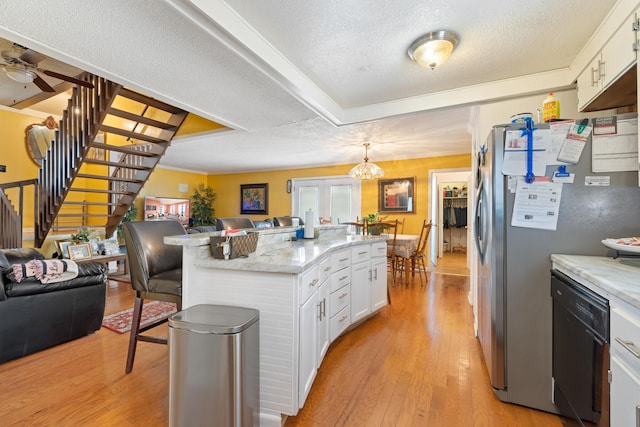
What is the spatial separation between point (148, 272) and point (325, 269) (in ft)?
4.01

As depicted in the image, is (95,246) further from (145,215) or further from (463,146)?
(463,146)

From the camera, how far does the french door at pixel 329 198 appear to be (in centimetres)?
648

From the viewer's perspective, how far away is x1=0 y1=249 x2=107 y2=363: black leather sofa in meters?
2.03

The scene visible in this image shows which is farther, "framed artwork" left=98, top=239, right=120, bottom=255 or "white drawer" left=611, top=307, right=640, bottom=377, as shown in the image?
"framed artwork" left=98, top=239, right=120, bottom=255

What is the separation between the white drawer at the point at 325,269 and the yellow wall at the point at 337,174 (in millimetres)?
4086

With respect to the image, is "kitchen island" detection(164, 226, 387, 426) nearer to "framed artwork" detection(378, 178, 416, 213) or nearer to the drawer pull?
the drawer pull

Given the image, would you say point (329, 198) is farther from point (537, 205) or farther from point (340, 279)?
point (537, 205)

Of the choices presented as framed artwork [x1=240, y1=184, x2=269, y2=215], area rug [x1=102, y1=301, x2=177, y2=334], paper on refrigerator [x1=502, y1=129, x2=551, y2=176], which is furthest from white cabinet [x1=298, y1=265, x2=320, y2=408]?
framed artwork [x1=240, y1=184, x2=269, y2=215]

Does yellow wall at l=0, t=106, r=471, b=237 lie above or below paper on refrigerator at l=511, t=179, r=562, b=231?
above

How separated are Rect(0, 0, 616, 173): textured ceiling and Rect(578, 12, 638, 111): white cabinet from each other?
22cm

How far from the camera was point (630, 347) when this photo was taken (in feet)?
2.94

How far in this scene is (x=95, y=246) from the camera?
14.0 ft

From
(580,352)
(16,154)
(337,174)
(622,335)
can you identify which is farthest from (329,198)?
(16,154)

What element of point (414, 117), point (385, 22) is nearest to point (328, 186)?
point (414, 117)
